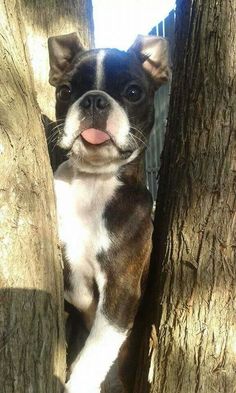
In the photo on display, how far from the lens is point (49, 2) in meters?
3.68

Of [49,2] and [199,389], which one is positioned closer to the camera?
[199,389]

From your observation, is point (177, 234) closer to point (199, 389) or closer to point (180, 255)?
point (180, 255)

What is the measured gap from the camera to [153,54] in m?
3.41

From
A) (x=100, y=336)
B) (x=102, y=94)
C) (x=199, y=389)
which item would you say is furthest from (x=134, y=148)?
(x=199, y=389)

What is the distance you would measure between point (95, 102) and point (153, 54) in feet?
2.33

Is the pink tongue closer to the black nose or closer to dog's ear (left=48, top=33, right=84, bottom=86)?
the black nose

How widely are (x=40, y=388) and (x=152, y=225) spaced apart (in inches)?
43.7

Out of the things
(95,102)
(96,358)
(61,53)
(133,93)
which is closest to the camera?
(96,358)

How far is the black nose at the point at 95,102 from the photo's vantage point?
2.89 metres

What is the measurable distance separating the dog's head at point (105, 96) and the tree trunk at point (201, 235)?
0.33 m

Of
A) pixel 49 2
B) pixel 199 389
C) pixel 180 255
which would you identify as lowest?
pixel 199 389

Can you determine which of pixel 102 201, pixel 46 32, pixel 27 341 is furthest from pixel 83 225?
pixel 46 32

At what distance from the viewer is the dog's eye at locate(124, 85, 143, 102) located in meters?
3.09

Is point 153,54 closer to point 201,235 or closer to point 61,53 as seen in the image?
point 61,53
